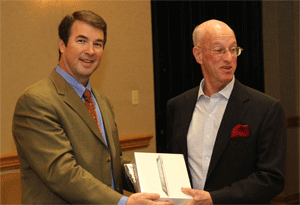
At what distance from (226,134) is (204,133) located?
15cm

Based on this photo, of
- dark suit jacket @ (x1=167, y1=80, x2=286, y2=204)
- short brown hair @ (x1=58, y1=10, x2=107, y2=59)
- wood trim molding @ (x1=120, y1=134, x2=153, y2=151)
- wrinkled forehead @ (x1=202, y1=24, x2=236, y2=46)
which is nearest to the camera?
dark suit jacket @ (x1=167, y1=80, x2=286, y2=204)

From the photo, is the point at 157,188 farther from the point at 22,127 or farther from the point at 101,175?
the point at 22,127

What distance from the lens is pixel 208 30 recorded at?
2088mm

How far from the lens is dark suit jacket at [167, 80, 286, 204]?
178 centimetres

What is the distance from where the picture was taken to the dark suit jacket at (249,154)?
70.1 inches

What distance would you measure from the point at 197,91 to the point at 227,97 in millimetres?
256

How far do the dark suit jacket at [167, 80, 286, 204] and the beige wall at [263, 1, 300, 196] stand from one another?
3.14 meters

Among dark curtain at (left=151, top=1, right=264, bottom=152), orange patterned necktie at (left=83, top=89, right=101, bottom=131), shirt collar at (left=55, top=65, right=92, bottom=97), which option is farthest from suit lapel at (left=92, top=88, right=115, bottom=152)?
dark curtain at (left=151, top=1, right=264, bottom=152)

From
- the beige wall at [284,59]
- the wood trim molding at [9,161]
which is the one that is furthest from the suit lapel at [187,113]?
the beige wall at [284,59]

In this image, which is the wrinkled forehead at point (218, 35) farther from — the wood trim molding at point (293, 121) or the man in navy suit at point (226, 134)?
the wood trim molding at point (293, 121)

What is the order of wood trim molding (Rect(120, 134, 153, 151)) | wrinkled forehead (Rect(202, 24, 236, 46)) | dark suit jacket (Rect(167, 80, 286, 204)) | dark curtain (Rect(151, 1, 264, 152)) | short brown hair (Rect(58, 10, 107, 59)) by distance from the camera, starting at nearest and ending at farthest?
dark suit jacket (Rect(167, 80, 286, 204)) < short brown hair (Rect(58, 10, 107, 59)) < wrinkled forehead (Rect(202, 24, 236, 46)) < wood trim molding (Rect(120, 134, 153, 151)) < dark curtain (Rect(151, 1, 264, 152))

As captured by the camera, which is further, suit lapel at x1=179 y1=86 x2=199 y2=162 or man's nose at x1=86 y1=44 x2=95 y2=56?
suit lapel at x1=179 y1=86 x2=199 y2=162

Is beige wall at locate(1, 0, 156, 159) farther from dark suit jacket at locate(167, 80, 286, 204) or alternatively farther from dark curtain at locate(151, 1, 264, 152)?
dark suit jacket at locate(167, 80, 286, 204)

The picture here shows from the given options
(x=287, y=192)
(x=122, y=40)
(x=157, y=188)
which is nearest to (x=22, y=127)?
(x=157, y=188)
